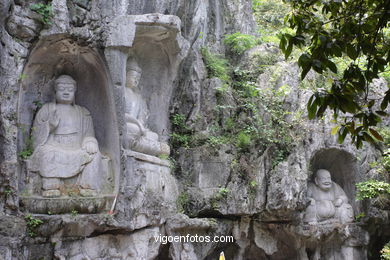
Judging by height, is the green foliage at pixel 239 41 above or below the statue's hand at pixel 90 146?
above

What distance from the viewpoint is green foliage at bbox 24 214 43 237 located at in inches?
297

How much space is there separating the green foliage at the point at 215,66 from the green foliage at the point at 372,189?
399cm

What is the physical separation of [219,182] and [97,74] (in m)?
3.28

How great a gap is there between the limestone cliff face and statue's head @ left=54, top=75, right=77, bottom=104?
10.6 inches

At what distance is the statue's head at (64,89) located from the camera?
9.12 meters

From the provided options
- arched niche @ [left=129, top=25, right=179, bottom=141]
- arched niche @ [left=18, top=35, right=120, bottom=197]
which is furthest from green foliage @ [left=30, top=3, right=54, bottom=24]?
arched niche @ [left=129, top=25, right=179, bottom=141]

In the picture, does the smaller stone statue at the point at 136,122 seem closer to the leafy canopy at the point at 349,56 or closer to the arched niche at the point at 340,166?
the arched niche at the point at 340,166

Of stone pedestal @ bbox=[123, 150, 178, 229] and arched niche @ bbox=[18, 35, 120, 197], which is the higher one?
arched niche @ bbox=[18, 35, 120, 197]

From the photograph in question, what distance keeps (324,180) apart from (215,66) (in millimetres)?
3809

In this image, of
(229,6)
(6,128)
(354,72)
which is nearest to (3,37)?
(6,128)

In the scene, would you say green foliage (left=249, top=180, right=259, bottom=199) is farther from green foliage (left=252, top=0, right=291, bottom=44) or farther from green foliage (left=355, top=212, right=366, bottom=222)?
green foliage (left=252, top=0, right=291, bottom=44)

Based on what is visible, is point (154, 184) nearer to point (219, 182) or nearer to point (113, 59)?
point (219, 182)

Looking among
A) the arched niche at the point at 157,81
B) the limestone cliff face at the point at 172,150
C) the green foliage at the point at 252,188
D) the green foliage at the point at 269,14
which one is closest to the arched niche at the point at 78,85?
the limestone cliff face at the point at 172,150

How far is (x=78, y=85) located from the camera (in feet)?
31.5
